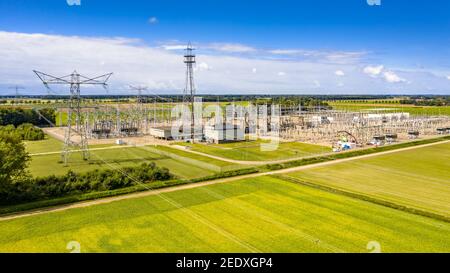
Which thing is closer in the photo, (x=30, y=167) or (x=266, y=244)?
(x=266, y=244)

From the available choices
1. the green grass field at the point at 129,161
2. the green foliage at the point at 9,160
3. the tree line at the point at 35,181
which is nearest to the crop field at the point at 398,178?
the green grass field at the point at 129,161

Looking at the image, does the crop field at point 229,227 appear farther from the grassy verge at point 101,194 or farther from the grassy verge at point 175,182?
the grassy verge at point 175,182

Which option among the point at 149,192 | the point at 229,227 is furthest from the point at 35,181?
the point at 229,227
